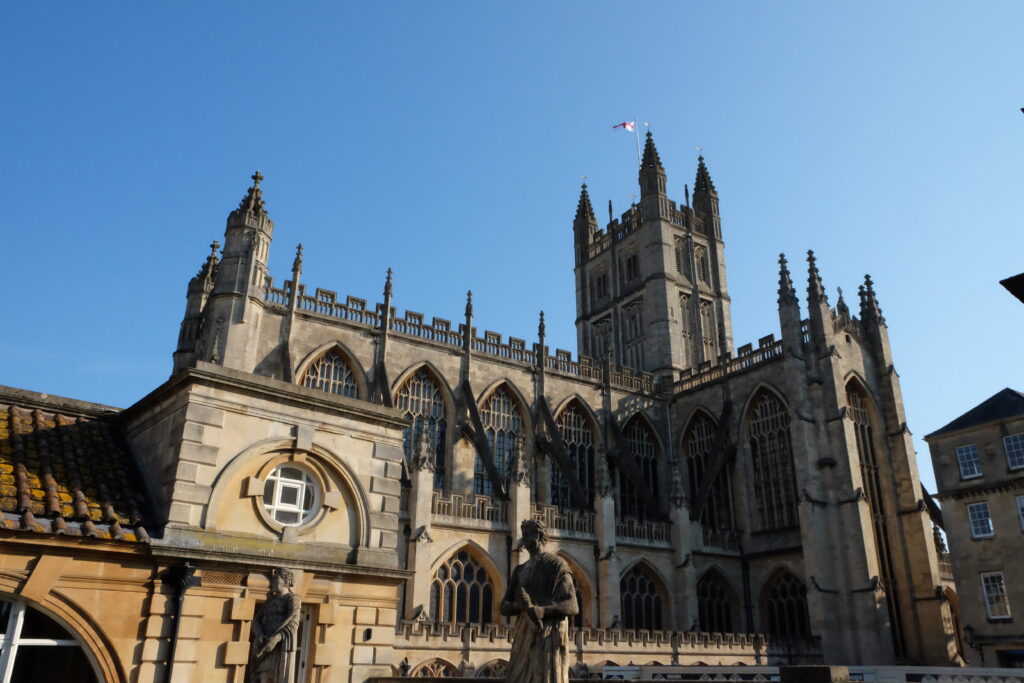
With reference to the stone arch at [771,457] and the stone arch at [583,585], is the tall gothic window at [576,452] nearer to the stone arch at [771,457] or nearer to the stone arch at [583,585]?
the stone arch at [583,585]

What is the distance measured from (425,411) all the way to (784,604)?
15208mm

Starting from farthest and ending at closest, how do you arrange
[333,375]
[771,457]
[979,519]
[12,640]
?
[771,457] → [333,375] → [979,519] → [12,640]

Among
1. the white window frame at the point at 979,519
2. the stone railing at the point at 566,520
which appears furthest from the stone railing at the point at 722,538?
the white window frame at the point at 979,519

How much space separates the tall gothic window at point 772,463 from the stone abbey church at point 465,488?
118mm

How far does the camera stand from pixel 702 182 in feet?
157

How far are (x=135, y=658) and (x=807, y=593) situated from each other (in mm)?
23910

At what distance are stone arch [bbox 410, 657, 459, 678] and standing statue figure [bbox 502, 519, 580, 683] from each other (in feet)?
48.2

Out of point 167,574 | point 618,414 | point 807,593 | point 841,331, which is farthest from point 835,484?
point 167,574

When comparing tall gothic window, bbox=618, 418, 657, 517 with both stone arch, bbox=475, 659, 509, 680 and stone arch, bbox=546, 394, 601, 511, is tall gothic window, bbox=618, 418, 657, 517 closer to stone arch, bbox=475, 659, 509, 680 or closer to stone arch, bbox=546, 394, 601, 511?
stone arch, bbox=546, 394, 601, 511

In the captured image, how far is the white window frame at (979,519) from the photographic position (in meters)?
27.4

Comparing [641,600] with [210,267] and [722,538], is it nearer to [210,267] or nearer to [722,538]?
[722,538]

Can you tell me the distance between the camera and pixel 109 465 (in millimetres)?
11188

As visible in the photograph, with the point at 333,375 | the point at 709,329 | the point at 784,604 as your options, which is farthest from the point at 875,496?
the point at 333,375

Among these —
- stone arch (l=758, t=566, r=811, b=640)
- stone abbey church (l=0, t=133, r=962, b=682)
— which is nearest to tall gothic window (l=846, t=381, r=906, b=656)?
stone abbey church (l=0, t=133, r=962, b=682)
